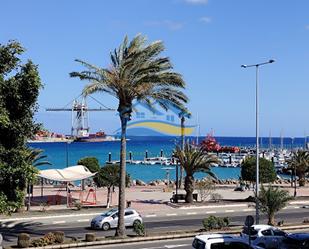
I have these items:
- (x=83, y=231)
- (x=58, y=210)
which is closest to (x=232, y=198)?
(x=58, y=210)

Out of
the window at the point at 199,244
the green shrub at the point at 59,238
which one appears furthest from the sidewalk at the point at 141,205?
the window at the point at 199,244

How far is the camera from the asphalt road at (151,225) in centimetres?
2995

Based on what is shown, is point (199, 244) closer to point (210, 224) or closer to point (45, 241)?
point (45, 241)

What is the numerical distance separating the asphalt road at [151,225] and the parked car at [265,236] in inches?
260

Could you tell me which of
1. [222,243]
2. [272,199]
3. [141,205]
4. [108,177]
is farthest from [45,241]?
[141,205]

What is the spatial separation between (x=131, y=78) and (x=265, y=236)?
10.2 m

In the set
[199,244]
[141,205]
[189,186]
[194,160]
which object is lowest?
[141,205]

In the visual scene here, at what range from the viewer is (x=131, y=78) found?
2767 cm

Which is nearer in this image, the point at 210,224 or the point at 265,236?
the point at 265,236

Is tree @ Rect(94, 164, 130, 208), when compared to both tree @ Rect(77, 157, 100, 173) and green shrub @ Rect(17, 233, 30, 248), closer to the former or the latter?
tree @ Rect(77, 157, 100, 173)

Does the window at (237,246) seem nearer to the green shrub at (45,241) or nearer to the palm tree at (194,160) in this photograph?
the green shrub at (45,241)

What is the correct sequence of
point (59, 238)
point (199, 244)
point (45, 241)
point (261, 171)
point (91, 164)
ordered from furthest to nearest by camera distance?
point (91, 164) → point (261, 171) → point (59, 238) → point (45, 241) → point (199, 244)

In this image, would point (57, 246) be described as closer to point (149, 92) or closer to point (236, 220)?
point (149, 92)

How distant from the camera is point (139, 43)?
28000 mm
